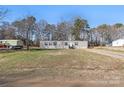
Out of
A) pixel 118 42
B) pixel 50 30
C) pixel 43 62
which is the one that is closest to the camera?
pixel 43 62

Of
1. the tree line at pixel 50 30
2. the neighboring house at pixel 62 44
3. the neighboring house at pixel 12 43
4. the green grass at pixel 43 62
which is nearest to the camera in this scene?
the green grass at pixel 43 62

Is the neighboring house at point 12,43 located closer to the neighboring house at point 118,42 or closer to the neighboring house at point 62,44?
the neighboring house at point 62,44

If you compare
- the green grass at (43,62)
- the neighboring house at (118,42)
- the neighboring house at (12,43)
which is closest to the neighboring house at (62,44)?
the neighboring house at (12,43)

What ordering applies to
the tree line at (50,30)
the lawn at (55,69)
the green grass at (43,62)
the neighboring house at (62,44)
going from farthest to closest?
the neighboring house at (62,44), the tree line at (50,30), the green grass at (43,62), the lawn at (55,69)

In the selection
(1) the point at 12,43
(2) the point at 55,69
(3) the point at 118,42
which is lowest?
(2) the point at 55,69

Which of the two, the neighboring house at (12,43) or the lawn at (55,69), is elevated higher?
the neighboring house at (12,43)

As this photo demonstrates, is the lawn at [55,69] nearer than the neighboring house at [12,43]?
Yes

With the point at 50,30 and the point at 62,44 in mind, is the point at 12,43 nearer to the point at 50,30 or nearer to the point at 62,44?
the point at 50,30

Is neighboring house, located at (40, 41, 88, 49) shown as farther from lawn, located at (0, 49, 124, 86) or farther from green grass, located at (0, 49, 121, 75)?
lawn, located at (0, 49, 124, 86)

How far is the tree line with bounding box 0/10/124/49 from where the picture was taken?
30.5 meters

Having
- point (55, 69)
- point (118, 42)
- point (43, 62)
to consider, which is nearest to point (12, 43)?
point (43, 62)

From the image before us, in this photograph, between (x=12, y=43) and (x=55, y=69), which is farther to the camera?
(x=12, y=43)

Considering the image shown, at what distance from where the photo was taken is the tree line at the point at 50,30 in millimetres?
30533

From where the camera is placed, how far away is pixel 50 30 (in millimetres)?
33469
